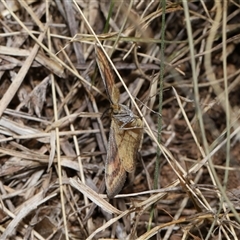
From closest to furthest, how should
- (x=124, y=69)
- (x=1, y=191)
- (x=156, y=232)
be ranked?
(x=156, y=232) < (x=1, y=191) < (x=124, y=69)

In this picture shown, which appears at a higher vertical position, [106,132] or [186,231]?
[106,132]

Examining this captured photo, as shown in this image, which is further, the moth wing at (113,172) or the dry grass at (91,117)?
the dry grass at (91,117)

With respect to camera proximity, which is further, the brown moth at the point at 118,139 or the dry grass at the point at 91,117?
the dry grass at the point at 91,117

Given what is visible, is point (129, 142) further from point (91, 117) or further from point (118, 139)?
point (91, 117)

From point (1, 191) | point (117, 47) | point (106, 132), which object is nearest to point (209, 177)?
point (106, 132)

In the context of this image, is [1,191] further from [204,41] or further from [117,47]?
[204,41]
